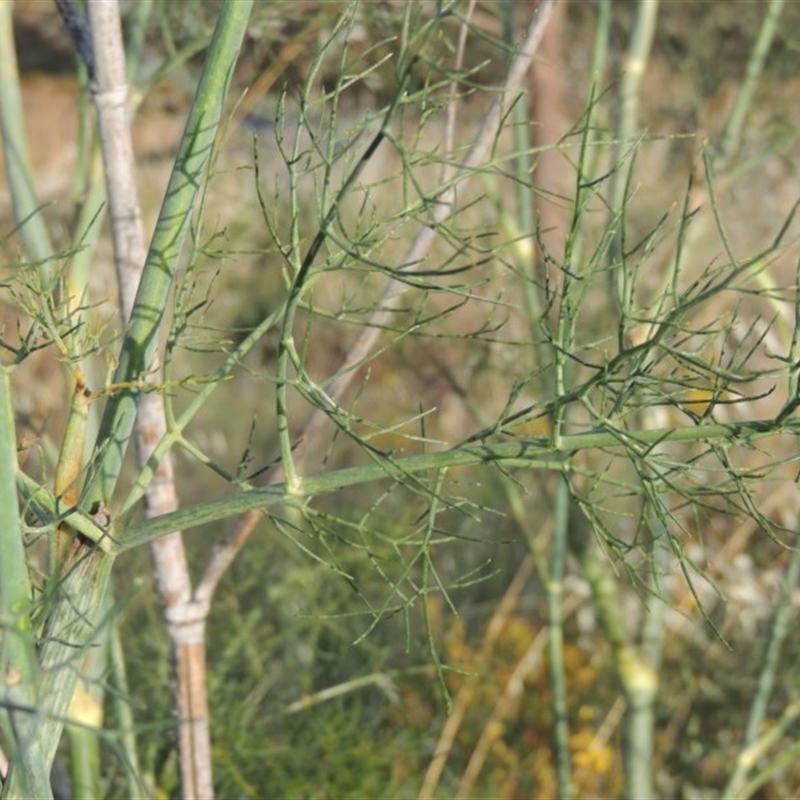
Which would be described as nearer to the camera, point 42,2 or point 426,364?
point 426,364

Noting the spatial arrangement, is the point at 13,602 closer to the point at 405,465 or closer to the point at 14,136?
the point at 405,465

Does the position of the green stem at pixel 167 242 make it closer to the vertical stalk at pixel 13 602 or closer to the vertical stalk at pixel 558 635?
the vertical stalk at pixel 13 602

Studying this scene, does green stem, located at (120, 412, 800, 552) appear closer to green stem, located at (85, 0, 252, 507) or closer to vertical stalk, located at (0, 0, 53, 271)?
green stem, located at (85, 0, 252, 507)

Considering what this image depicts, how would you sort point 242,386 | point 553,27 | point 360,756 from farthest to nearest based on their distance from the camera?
point 242,386 < point 553,27 < point 360,756

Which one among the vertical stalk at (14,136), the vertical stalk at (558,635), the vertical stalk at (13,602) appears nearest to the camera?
the vertical stalk at (13,602)

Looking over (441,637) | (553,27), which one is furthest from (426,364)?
(553,27)

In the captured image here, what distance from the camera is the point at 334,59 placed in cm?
203

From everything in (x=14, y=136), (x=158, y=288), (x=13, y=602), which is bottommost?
(x=13, y=602)

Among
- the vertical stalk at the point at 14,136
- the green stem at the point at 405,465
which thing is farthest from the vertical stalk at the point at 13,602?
the vertical stalk at the point at 14,136

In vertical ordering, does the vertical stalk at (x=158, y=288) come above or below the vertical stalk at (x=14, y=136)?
below

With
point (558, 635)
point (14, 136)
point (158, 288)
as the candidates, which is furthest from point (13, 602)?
point (558, 635)

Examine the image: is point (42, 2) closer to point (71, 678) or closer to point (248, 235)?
point (248, 235)

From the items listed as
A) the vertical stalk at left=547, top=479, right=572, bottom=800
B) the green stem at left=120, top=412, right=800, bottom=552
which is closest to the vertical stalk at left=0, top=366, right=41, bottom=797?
the green stem at left=120, top=412, right=800, bottom=552

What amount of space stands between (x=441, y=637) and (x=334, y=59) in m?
0.86
